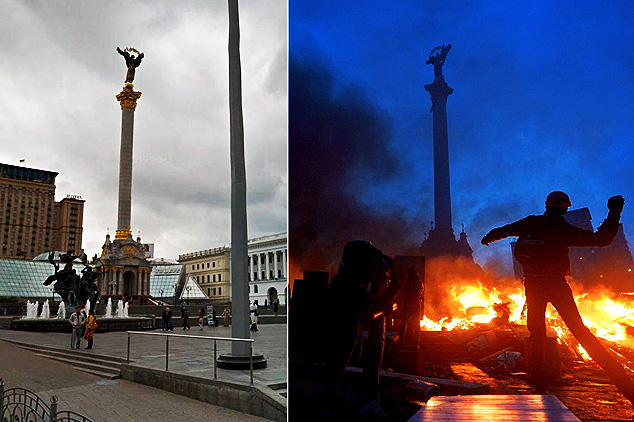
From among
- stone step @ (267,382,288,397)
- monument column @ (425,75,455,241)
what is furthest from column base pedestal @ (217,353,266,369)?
monument column @ (425,75,455,241)

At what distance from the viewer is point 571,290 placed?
8.98 feet

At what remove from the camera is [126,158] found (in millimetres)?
43125

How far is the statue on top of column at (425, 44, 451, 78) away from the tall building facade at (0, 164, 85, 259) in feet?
229

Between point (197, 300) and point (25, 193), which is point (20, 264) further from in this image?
point (25, 193)

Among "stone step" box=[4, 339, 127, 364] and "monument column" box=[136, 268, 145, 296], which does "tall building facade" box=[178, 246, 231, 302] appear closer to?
"monument column" box=[136, 268, 145, 296]

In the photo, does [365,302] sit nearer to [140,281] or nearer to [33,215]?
[140,281]

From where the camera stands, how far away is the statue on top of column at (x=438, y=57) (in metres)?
3.22

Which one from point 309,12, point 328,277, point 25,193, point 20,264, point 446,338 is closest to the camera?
point 446,338

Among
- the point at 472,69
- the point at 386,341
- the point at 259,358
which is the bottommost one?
the point at 259,358

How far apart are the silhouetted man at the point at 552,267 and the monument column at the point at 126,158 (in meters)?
43.9

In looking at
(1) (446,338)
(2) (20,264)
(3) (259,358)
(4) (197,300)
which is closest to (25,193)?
(2) (20,264)

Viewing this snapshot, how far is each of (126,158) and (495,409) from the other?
145 ft

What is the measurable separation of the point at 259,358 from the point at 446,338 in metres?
4.59

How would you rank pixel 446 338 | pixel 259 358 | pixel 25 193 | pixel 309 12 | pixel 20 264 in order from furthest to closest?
pixel 25 193 → pixel 20 264 → pixel 259 358 → pixel 309 12 → pixel 446 338
